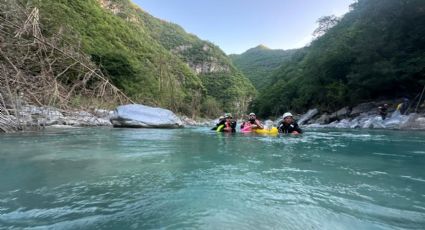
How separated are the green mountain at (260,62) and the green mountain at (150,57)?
6.71 m

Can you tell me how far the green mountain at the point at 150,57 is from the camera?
89.6 ft

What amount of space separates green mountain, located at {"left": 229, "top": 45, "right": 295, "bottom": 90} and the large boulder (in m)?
89.3

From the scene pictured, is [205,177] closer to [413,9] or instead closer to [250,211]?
[250,211]

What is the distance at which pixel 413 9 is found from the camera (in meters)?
21.5

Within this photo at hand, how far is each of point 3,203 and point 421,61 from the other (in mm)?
24407

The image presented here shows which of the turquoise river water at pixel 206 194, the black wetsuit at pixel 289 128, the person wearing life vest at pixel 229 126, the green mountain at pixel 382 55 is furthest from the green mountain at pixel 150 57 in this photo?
the green mountain at pixel 382 55

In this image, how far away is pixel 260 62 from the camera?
134000 mm

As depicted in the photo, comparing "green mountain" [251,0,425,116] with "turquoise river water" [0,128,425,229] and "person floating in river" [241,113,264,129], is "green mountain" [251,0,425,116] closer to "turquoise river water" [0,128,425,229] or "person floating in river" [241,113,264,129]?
"person floating in river" [241,113,264,129]

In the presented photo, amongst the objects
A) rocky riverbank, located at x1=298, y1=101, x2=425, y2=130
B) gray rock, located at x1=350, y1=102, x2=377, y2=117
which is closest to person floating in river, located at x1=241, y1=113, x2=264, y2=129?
rocky riverbank, located at x1=298, y1=101, x2=425, y2=130

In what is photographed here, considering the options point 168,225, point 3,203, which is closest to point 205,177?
point 168,225

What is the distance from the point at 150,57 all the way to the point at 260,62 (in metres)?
85.0

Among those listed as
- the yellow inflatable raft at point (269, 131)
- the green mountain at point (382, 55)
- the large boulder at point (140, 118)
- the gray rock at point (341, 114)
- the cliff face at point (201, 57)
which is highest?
the cliff face at point (201, 57)

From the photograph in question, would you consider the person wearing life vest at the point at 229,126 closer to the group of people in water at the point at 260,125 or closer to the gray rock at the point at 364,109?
the group of people in water at the point at 260,125

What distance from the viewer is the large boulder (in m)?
14.4
